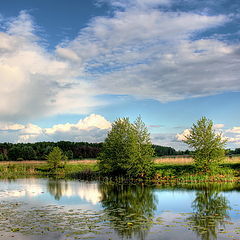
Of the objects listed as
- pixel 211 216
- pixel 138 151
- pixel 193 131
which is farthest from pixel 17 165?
pixel 211 216

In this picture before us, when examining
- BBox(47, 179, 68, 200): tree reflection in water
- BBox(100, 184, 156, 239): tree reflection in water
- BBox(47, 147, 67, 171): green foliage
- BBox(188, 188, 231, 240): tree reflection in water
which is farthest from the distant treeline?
BBox(188, 188, 231, 240): tree reflection in water

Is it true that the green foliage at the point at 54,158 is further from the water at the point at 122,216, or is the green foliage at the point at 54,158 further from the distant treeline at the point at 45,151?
the distant treeline at the point at 45,151

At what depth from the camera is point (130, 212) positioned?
22.6 meters

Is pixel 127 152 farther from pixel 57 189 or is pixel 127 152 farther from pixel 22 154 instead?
pixel 22 154

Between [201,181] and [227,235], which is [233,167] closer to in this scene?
[201,181]

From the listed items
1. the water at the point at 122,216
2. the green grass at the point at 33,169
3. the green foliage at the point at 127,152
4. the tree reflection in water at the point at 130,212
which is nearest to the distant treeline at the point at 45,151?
the green grass at the point at 33,169

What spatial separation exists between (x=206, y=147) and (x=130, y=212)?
86.8ft

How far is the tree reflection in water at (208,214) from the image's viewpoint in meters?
16.6

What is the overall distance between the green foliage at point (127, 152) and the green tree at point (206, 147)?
668 cm

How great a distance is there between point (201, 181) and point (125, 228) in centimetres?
2922

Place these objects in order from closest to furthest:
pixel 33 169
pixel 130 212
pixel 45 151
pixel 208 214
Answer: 1. pixel 208 214
2. pixel 130 212
3. pixel 33 169
4. pixel 45 151

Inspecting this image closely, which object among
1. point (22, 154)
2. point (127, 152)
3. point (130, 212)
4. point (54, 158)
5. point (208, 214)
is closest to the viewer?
point (208, 214)

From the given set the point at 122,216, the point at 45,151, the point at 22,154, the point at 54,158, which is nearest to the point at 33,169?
the point at 54,158

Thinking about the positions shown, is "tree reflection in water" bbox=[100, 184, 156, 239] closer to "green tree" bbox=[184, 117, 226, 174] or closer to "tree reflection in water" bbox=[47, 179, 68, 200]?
"tree reflection in water" bbox=[47, 179, 68, 200]
